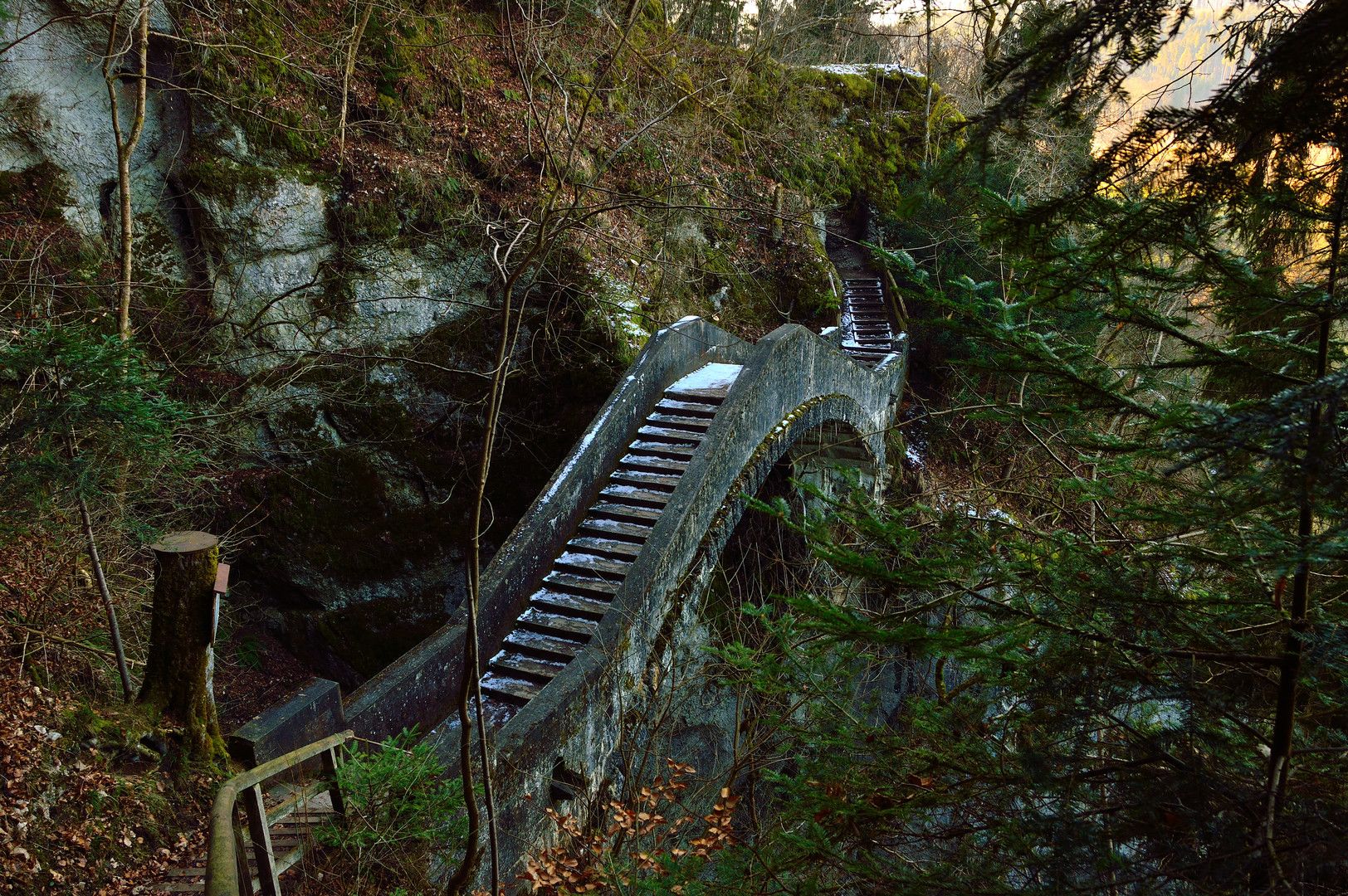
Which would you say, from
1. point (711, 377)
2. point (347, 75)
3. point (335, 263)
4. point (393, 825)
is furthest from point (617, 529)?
point (347, 75)

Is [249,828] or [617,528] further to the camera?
[617,528]

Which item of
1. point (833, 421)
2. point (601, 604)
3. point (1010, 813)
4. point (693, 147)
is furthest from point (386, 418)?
point (1010, 813)

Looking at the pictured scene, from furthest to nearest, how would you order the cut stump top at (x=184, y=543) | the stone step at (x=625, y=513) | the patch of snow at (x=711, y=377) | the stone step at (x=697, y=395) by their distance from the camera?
the patch of snow at (x=711, y=377)
the stone step at (x=697, y=395)
the stone step at (x=625, y=513)
the cut stump top at (x=184, y=543)

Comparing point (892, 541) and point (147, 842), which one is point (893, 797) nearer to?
point (892, 541)

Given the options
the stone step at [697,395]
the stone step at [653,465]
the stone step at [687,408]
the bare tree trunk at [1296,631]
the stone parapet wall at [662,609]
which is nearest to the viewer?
the bare tree trunk at [1296,631]

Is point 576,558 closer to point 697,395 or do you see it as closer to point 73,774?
point 697,395

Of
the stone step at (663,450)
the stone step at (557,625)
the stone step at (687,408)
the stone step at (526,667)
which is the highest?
the stone step at (687,408)

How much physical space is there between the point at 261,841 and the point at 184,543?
6.49ft

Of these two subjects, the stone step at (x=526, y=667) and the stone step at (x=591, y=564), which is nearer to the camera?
the stone step at (x=526, y=667)

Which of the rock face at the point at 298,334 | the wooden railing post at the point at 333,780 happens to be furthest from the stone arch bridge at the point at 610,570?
the rock face at the point at 298,334

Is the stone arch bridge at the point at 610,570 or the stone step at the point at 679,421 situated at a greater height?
the stone step at the point at 679,421

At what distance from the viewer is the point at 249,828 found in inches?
139

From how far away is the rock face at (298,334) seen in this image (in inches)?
342

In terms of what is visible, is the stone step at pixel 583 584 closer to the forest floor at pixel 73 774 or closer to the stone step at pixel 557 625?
the stone step at pixel 557 625
